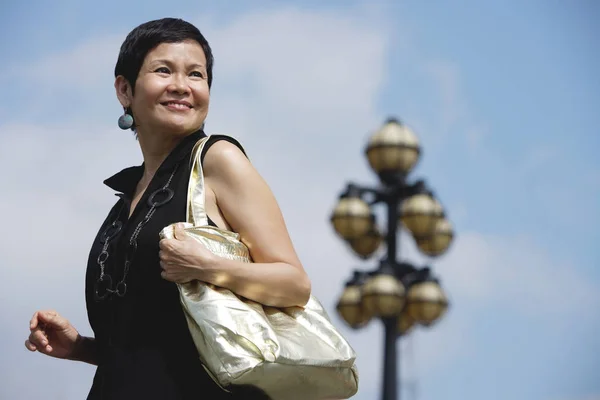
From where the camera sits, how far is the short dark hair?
8.13ft

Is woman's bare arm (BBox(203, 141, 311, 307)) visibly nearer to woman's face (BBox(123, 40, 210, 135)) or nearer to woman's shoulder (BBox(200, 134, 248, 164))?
woman's shoulder (BBox(200, 134, 248, 164))

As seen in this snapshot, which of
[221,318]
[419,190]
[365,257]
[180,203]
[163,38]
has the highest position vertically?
[419,190]

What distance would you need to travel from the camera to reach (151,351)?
7.49ft

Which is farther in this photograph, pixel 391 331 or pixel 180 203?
pixel 391 331

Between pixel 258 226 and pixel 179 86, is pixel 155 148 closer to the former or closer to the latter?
pixel 179 86

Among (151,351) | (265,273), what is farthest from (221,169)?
(151,351)

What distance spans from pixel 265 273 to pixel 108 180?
694mm

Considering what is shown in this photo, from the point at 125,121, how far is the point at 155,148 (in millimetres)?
103

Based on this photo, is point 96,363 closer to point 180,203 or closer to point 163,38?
point 180,203

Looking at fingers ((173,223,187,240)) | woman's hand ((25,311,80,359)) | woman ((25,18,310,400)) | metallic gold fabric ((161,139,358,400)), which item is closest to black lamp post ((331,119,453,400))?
woman's hand ((25,311,80,359))

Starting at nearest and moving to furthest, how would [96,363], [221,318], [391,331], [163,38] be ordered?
[221,318], [163,38], [96,363], [391,331]

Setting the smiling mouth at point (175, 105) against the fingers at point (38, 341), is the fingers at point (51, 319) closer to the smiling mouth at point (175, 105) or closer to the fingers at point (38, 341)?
the fingers at point (38, 341)

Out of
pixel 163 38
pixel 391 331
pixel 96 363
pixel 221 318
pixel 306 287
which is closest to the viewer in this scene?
pixel 221 318

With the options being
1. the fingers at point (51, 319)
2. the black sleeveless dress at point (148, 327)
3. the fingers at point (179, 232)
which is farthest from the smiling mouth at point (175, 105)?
the fingers at point (51, 319)
